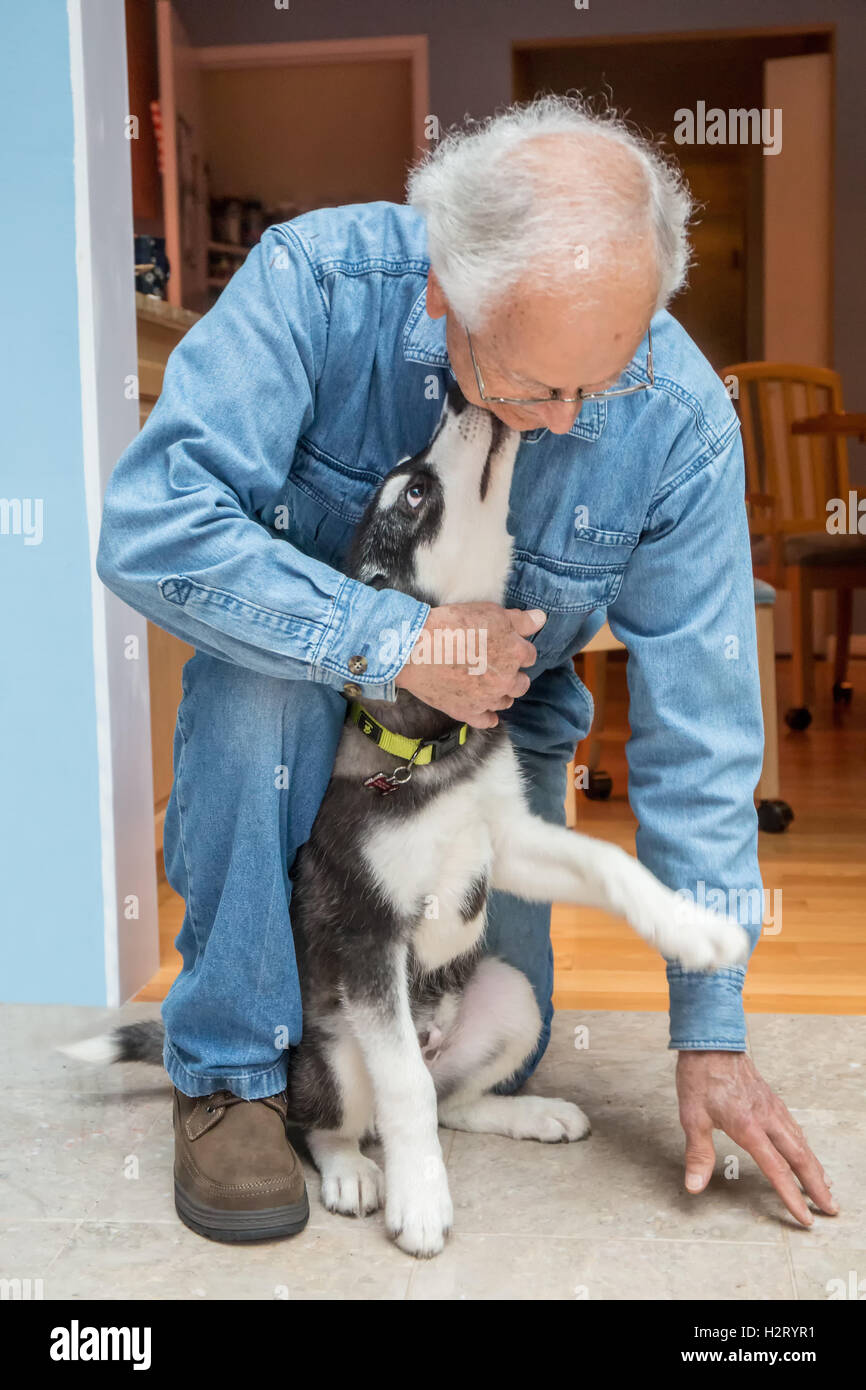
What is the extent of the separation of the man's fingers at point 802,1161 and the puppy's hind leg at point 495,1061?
0.30 m

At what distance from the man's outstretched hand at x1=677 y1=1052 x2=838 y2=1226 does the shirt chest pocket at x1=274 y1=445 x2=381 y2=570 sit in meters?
0.70

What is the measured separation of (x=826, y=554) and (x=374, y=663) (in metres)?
3.46

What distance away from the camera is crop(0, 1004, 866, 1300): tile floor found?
51.8 inches

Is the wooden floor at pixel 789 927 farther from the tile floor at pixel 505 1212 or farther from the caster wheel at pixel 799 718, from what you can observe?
the caster wheel at pixel 799 718

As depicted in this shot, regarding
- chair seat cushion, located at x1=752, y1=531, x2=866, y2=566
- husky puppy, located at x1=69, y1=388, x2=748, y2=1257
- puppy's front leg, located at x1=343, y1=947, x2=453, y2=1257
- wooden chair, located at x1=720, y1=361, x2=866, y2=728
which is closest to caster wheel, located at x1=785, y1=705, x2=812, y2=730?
wooden chair, located at x1=720, y1=361, x2=866, y2=728

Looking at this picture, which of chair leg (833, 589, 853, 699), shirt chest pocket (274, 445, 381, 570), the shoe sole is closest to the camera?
the shoe sole

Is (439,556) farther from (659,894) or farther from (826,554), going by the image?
(826,554)

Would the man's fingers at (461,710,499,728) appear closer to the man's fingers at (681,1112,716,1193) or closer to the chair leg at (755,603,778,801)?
the man's fingers at (681,1112,716,1193)

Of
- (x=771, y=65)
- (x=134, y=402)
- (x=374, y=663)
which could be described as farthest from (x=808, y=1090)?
(x=771, y=65)

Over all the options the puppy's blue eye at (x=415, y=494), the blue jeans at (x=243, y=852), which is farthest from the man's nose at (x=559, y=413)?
the blue jeans at (x=243, y=852)

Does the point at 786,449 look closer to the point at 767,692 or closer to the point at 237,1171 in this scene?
the point at 767,692

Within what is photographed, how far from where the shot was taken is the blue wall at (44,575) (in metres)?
1.94

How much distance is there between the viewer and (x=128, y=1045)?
1692 mm

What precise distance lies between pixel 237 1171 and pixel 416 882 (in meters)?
0.37
